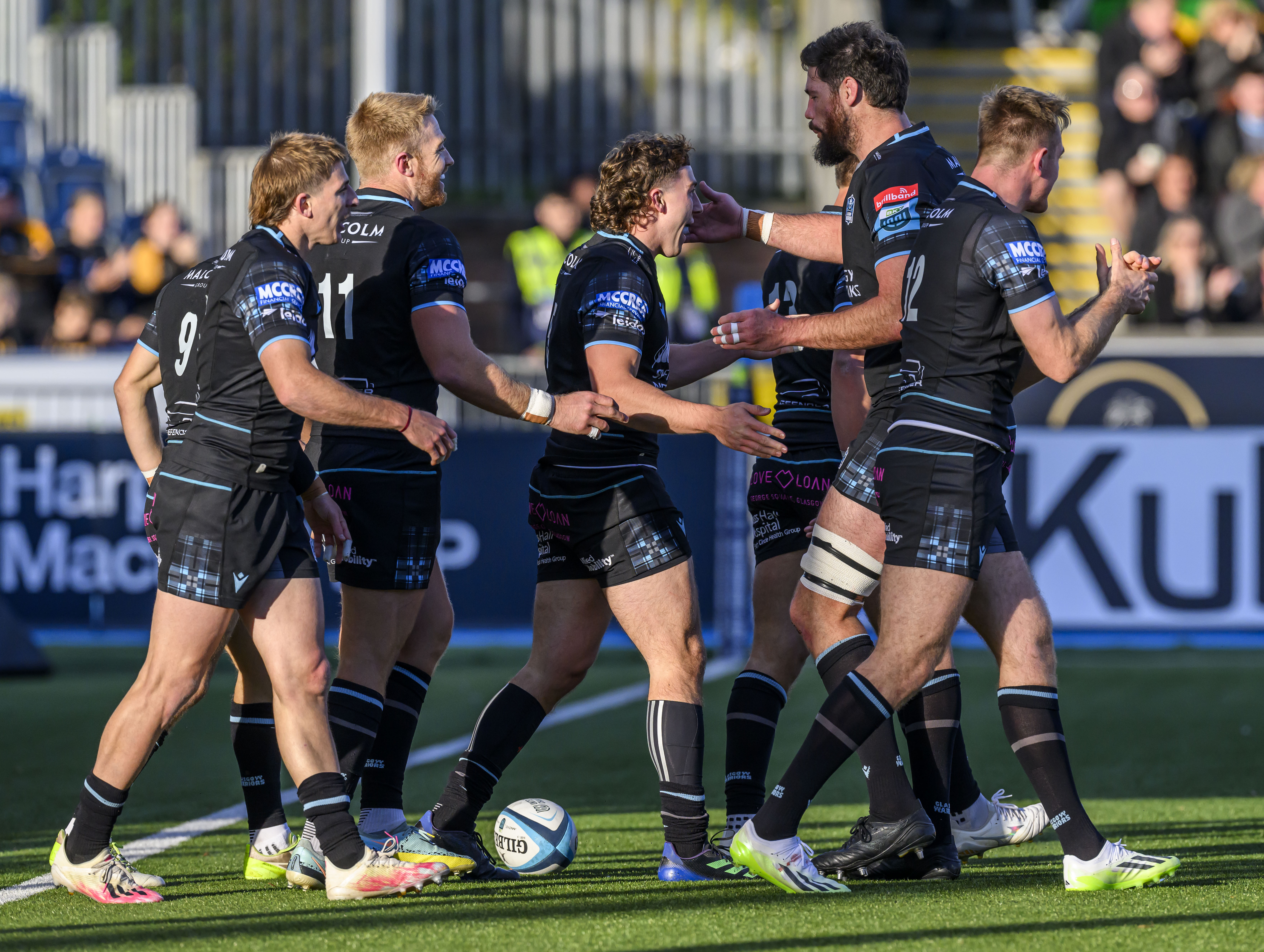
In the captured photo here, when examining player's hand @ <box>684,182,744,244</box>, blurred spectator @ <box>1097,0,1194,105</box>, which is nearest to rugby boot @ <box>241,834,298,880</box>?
player's hand @ <box>684,182,744,244</box>


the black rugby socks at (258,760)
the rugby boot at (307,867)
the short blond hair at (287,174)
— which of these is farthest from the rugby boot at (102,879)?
the short blond hair at (287,174)

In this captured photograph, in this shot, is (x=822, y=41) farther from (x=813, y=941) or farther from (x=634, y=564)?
(x=813, y=941)

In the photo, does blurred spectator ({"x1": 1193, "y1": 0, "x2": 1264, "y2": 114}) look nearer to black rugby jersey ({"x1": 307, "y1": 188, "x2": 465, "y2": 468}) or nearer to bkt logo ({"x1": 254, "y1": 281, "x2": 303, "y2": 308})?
black rugby jersey ({"x1": 307, "y1": 188, "x2": 465, "y2": 468})

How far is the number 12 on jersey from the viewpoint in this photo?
492 cm

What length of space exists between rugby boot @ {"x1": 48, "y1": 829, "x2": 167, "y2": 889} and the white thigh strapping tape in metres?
2.11

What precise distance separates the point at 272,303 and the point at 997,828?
9.45 feet

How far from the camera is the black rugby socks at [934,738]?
4949mm

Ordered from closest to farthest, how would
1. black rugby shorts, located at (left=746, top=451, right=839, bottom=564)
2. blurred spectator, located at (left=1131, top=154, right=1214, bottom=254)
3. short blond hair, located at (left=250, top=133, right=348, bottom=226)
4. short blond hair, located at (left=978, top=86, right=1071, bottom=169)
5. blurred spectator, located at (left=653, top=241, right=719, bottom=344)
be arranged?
short blond hair, located at (left=250, top=133, right=348, bottom=226) < short blond hair, located at (left=978, top=86, right=1071, bottom=169) < black rugby shorts, located at (left=746, top=451, right=839, bottom=564) < blurred spectator, located at (left=653, top=241, right=719, bottom=344) < blurred spectator, located at (left=1131, top=154, right=1214, bottom=254)

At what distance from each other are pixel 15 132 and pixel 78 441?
330 inches

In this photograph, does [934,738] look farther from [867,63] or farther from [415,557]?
[867,63]

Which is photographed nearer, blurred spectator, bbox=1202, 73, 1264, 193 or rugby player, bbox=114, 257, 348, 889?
rugby player, bbox=114, 257, 348, 889

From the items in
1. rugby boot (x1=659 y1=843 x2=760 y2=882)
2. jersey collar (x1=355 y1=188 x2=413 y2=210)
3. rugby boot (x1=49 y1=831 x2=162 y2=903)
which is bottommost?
rugby boot (x1=659 y1=843 x2=760 y2=882)

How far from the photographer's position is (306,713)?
452cm

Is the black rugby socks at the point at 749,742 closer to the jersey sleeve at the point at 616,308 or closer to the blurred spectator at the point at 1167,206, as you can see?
the jersey sleeve at the point at 616,308
